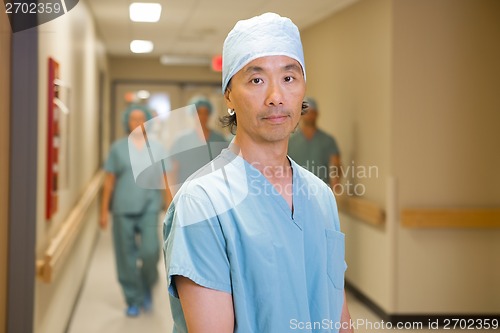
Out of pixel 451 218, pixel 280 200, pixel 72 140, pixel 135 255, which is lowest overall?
pixel 135 255

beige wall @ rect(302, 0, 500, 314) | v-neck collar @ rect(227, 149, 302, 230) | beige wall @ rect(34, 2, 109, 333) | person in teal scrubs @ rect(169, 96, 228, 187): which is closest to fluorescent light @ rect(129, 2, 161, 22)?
beige wall @ rect(34, 2, 109, 333)

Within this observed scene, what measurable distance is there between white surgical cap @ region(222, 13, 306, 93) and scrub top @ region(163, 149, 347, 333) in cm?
13

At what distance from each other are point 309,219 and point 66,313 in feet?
5.12

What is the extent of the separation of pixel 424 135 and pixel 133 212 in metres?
0.88

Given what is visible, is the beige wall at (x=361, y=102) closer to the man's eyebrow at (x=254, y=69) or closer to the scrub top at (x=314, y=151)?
the scrub top at (x=314, y=151)

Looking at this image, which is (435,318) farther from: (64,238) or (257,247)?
(64,238)

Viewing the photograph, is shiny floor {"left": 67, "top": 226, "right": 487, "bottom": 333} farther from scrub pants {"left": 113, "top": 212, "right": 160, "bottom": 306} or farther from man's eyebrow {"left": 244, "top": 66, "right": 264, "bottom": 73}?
man's eyebrow {"left": 244, "top": 66, "right": 264, "bottom": 73}

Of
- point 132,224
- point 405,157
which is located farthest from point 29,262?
point 405,157

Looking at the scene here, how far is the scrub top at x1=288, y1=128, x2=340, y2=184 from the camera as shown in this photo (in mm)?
954

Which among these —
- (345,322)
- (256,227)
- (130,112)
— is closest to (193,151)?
(256,227)

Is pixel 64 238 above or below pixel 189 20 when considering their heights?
below

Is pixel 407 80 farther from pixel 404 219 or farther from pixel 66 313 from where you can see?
pixel 66 313

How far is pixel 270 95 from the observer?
2.42 feet

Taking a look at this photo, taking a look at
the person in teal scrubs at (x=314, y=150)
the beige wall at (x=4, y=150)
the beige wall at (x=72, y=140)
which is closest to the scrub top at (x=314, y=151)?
the person in teal scrubs at (x=314, y=150)
